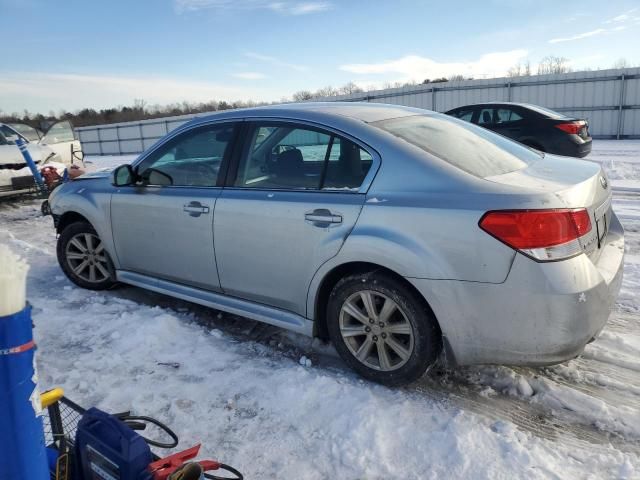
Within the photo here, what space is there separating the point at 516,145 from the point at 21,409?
3383mm

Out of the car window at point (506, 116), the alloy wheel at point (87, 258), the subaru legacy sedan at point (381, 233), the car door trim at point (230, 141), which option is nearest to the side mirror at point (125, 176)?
the subaru legacy sedan at point (381, 233)

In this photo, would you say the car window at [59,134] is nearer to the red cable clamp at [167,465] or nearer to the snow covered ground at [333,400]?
the snow covered ground at [333,400]

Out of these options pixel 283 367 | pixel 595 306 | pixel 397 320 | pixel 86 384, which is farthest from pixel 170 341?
pixel 595 306

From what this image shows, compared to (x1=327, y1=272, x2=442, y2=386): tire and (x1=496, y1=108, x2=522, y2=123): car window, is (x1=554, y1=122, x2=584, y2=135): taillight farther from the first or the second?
(x1=327, y1=272, x2=442, y2=386): tire

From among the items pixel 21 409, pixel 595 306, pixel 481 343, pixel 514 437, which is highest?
pixel 21 409

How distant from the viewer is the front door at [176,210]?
3.72 m

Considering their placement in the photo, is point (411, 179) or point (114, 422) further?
point (411, 179)

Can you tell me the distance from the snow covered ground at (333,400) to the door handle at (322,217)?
96cm

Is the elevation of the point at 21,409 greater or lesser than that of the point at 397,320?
greater

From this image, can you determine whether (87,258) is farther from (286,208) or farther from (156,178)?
(286,208)

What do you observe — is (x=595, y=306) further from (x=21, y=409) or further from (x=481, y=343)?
(x=21, y=409)

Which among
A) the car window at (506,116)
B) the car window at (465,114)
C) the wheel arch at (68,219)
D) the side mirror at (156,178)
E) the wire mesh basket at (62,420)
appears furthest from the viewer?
the car window at (465,114)

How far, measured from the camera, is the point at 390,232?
2814mm

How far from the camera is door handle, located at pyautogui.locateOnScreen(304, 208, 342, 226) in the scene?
3016mm
